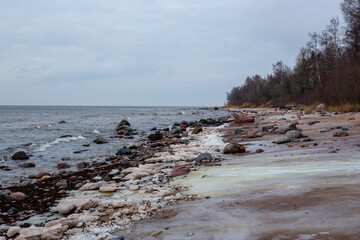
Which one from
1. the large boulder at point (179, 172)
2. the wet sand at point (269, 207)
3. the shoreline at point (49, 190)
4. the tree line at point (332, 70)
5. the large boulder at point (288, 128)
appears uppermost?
the tree line at point (332, 70)

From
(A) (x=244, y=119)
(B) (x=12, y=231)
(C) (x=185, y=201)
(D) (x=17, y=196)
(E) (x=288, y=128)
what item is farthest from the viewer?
(A) (x=244, y=119)

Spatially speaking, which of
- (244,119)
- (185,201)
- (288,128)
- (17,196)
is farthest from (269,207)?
(244,119)

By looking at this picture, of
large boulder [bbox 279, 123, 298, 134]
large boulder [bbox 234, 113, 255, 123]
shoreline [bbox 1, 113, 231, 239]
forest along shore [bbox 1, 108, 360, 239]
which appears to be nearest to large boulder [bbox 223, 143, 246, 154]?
forest along shore [bbox 1, 108, 360, 239]

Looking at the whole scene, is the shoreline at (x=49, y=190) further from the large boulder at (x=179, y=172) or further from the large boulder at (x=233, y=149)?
the large boulder at (x=233, y=149)

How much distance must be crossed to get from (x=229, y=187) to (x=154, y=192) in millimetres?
1395

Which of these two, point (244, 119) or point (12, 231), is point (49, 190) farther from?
point (244, 119)

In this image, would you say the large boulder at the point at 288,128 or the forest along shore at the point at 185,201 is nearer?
the forest along shore at the point at 185,201

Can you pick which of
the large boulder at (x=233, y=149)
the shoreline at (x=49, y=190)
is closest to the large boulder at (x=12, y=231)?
the shoreline at (x=49, y=190)

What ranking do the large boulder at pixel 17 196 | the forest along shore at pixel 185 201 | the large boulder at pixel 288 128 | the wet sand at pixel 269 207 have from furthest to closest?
the large boulder at pixel 288 128 → the large boulder at pixel 17 196 → the forest along shore at pixel 185 201 → the wet sand at pixel 269 207

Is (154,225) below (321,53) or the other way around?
below

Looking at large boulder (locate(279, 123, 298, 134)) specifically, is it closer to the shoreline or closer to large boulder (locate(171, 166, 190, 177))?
the shoreline

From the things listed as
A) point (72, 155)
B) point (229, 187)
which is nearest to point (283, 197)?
point (229, 187)

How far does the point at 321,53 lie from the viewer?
149ft

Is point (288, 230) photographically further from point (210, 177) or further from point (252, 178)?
point (210, 177)
